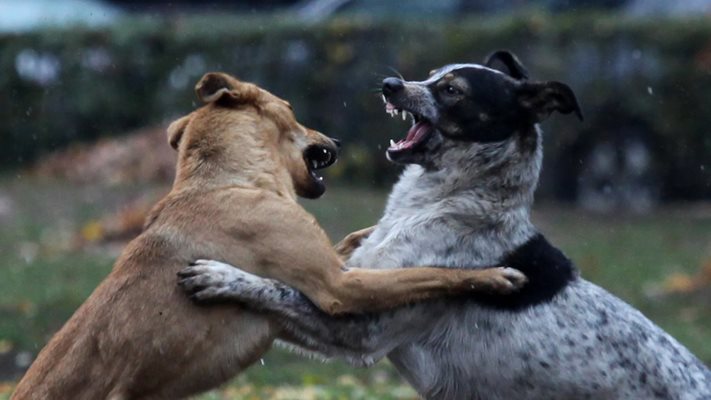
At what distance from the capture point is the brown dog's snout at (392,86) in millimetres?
6922

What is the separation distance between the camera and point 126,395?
20.0ft

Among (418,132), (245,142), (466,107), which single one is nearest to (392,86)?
(418,132)

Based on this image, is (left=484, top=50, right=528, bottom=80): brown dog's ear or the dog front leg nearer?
the dog front leg

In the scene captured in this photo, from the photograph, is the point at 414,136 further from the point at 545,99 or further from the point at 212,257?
the point at 212,257

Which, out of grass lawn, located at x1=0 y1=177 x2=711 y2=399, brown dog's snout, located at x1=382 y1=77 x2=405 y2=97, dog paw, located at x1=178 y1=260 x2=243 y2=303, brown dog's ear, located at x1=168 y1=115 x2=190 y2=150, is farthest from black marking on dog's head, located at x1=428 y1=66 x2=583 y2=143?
grass lawn, located at x1=0 y1=177 x2=711 y2=399

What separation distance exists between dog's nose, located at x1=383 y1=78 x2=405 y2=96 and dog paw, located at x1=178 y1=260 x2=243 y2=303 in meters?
1.22

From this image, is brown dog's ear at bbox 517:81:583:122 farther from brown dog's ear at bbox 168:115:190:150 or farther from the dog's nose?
brown dog's ear at bbox 168:115:190:150

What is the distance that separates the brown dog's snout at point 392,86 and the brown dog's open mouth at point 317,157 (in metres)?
0.43

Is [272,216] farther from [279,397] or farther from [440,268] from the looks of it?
[279,397]

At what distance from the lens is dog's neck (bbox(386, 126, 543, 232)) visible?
6.78 metres

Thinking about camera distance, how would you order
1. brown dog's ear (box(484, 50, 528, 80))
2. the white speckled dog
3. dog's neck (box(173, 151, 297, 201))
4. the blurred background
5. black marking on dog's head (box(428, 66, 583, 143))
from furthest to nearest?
the blurred background
brown dog's ear (box(484, 50, 528, 80))
black marking on dog's head (box(428, 66, 583, 143))
dog's neck (box(173, 151, 297, 201))
the white speckled dog

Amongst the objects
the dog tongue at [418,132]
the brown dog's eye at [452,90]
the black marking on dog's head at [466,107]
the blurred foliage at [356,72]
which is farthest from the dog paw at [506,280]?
the blurred foliage at [356,72]

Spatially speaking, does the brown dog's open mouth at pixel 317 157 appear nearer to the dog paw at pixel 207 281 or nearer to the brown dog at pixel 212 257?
the brown dog at pixel 212 257

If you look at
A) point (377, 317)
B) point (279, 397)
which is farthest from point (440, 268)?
point (279, 397)
